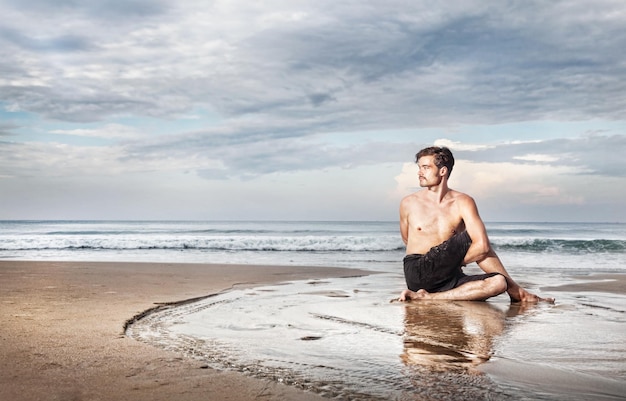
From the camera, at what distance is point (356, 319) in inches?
190

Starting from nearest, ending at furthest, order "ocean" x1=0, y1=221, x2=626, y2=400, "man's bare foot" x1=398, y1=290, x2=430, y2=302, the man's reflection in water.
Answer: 1. "ocean" x1=0, y1=221, x2=626, y2=400
2. the man's reflection in water
3. "man's bare foot" x1=398, y1=290, x2=430, y2=302

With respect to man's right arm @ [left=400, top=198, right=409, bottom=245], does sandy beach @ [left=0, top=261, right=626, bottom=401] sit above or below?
below

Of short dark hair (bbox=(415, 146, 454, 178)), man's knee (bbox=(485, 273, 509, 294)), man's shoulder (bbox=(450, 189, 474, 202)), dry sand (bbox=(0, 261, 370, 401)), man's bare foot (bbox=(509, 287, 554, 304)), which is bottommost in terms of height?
man's bare foot (bbox=(509, 287, 554, 304))

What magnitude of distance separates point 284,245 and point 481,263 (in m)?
16.3

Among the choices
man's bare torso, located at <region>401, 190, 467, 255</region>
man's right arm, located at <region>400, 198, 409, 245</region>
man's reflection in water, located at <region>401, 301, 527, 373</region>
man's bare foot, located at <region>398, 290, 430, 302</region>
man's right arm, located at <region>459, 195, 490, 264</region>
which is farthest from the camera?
man's right arm, located at <region>400, 198, 409, 245</region>

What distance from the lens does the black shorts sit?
19.4ft

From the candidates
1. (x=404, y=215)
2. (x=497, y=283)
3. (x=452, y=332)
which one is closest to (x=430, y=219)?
(x=404, y=215)

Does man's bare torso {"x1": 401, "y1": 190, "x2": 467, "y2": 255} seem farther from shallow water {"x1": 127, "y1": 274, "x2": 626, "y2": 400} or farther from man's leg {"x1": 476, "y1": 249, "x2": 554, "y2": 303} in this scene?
shallow water {"x1": 127, "y1": 274, "x2": 626, "y2": 400}

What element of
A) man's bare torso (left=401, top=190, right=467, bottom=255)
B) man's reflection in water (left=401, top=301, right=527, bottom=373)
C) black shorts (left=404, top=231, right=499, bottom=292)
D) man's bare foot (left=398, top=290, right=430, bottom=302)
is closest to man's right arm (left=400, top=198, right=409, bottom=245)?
man's bare torso (left=401, top=190, right=467, bottom=255)

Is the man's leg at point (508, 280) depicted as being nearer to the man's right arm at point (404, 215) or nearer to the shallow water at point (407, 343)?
the shallow water at point (407, 343)

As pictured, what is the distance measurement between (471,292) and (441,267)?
412 millimetres

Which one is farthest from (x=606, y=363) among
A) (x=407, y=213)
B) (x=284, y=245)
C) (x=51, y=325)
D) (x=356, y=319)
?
(x=284, y=245)

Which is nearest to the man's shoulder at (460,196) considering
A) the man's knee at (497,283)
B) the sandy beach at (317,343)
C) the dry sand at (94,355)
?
the man's knee at (497,283)

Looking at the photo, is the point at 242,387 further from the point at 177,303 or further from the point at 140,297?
the point at 140,297
